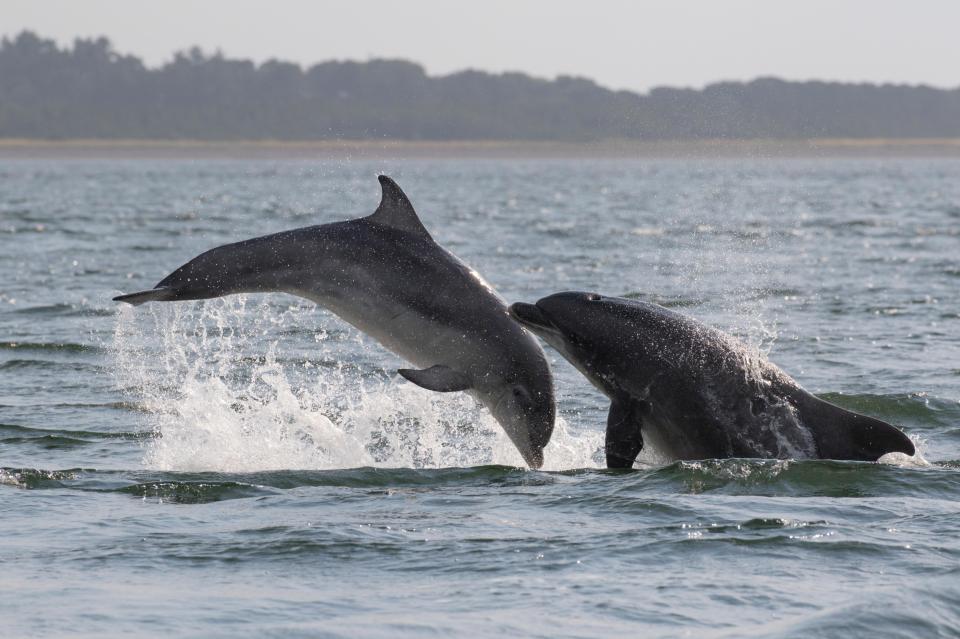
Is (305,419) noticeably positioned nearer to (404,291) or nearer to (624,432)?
(404,291)

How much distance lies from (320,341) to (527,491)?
8.55m

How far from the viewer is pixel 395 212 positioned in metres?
10.6

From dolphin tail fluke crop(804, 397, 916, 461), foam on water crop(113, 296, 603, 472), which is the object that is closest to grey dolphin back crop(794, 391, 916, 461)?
dolphin tail fluke crop(804, 397, 916, 461)

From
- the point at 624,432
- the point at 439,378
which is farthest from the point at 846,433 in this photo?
the point at 439,378

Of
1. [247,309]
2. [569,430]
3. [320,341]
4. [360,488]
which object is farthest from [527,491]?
[247,309]

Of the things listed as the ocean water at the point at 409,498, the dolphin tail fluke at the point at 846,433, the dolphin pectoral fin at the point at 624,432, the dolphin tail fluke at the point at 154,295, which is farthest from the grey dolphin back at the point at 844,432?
the dolphin tail fluke at the point at 154,295

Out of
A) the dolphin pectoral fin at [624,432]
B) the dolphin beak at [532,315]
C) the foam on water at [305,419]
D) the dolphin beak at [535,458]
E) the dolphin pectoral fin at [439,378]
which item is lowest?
the foam on water at [305,419]

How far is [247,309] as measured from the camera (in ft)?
68.2

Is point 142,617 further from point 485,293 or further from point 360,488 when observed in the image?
point 485,293

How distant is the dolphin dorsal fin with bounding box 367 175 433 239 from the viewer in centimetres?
1056

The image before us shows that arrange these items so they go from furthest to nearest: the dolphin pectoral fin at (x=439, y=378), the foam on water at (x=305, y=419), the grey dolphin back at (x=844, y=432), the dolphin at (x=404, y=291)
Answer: the foam on water at (x=305, y=419)
the dolphin at (x=404, y=291)
the dolphin pectoral fin at (x=439, y=378)
the grey dolphin back at (x=844, y=432)

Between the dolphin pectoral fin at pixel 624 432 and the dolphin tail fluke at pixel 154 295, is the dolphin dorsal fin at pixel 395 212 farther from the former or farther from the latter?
the dolphin pectoral fin at pixel 624 432

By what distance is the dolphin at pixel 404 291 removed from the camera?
1036cm

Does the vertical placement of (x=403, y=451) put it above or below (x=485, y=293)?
below
